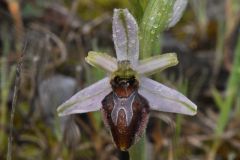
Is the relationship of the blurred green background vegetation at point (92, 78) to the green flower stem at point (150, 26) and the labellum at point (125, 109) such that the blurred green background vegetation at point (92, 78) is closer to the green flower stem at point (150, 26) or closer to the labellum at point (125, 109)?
the green flower stem at point (150, 26)

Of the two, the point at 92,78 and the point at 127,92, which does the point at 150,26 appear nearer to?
the point at 127,92

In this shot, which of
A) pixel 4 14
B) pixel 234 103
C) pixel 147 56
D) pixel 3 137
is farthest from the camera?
pixel 4 14

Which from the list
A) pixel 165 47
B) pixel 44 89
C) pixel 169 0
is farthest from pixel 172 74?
pixel 169 0

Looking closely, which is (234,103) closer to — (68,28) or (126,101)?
(68,28)

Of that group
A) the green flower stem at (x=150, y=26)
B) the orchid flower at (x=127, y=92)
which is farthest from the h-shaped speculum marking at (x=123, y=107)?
the green flower stem at (x=150, y=26)

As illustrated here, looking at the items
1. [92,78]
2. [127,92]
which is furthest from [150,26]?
[92,78]

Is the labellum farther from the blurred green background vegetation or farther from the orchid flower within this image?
the blurred green background vegetation

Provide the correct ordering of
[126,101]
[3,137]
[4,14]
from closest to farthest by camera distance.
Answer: [126,101] < [3,137] < [4,14]

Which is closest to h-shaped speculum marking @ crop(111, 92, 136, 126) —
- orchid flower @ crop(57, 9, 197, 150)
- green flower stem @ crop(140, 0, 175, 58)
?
orchid flower @ crop(57, 9, 197, 150)
